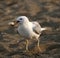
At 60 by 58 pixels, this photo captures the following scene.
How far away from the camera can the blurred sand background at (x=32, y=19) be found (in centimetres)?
823

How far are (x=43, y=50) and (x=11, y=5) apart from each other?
3.81 meters

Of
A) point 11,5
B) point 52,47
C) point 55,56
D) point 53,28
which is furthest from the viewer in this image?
point 11,5

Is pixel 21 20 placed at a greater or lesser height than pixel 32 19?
greater

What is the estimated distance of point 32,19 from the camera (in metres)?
10.4

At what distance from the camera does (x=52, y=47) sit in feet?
27.7

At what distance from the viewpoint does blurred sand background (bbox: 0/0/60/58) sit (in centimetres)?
823

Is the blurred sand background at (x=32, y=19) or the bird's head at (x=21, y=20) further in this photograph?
the blurred sand background at (x=32, y=19)

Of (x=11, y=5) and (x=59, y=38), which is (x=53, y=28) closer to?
(x=59, y=38)

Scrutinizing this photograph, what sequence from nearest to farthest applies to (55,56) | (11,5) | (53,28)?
1. (55,56)
2. (53,28)
3. (11,5)

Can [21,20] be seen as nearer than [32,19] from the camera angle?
Yes

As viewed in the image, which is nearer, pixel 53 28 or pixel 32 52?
pixel 32 52

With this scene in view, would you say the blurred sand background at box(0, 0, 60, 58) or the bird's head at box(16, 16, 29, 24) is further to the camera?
the blurred sand background at box(0, 0, 60, 58)

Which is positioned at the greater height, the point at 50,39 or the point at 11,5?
the point at 11,5

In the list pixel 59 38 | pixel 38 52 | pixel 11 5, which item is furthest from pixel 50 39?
pixel 11 5
